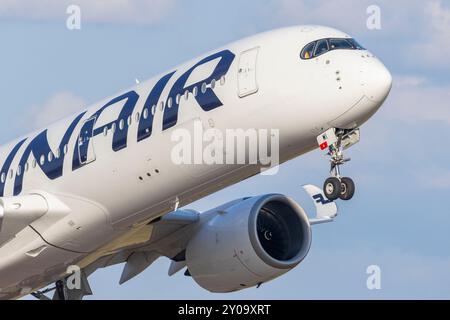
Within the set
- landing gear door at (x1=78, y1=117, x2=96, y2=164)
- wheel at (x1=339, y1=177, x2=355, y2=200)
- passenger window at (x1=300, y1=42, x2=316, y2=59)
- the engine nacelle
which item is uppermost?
passenger window at (x1=300, y1=42, x2=316, y2=59)

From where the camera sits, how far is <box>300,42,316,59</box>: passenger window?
2962 centimetres

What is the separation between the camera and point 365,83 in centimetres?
2847

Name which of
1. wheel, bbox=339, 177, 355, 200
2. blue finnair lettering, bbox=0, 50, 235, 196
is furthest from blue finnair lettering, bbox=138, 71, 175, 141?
wheel, bbox=339, 177, 355, 200

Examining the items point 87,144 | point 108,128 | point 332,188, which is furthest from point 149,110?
point 332,188

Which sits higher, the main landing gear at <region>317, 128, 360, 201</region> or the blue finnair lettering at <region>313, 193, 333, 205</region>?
the blue finnair lettering at <region>313, 193, 333, 205</region>

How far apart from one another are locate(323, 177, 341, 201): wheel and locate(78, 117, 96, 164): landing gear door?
20.6 feet

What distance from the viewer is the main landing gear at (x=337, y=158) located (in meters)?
→ 29.1

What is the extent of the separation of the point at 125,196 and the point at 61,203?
202 centimetres

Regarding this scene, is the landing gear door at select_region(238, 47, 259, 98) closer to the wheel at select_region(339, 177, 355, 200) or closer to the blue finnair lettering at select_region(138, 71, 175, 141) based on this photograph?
the blue finnair lettering at select_region(138, 71, 175, 141)

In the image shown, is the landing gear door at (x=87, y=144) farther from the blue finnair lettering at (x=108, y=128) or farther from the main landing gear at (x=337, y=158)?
the main landing gear at (x=337, y=158)

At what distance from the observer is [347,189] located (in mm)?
29078

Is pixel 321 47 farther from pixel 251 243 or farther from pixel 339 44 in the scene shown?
pixel 251 243
